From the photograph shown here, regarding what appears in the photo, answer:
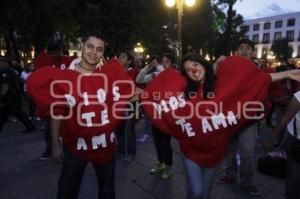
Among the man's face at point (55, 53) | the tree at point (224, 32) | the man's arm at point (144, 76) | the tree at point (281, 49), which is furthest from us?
the tree at point (281, 49)

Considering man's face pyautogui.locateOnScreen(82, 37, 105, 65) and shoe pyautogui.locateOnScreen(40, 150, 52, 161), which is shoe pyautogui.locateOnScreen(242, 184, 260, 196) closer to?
man's face pyautogui.locateOnScreen(82, 37, 105, 65)

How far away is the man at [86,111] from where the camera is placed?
8.70 feet

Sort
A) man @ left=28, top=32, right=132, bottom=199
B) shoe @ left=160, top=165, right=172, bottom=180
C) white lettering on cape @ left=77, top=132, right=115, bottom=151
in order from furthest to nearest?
shoe @ left=160, top=165, right=172, bottom=180 → white lettering on cape @ left=77, top=132, right=115, bottom=151 → man @ left=28, top=32, right=132, bottom=199

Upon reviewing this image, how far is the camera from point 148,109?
312 cm

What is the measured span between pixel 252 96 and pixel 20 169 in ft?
13.9

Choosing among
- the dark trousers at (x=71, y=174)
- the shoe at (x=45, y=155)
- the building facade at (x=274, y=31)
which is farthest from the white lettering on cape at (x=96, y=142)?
the building facade at (x=274, y=31)

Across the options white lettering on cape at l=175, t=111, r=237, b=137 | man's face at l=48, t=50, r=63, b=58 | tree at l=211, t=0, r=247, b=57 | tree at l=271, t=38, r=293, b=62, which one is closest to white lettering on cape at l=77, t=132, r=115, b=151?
white lettering on cape at l=175, t=111, r=237, b=137

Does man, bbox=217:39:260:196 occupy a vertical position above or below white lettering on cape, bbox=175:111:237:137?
below

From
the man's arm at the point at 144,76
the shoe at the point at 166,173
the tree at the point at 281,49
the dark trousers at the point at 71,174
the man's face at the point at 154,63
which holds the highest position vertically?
the tree at the point at 281,49

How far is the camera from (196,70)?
3.17 metres

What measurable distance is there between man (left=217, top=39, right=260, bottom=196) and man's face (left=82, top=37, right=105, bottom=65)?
2096mm

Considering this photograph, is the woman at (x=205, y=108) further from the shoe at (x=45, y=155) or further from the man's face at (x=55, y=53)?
the shoe at (x=45, y=155)

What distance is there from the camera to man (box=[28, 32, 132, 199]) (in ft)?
8.70

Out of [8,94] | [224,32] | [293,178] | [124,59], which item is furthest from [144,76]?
[224,32]
